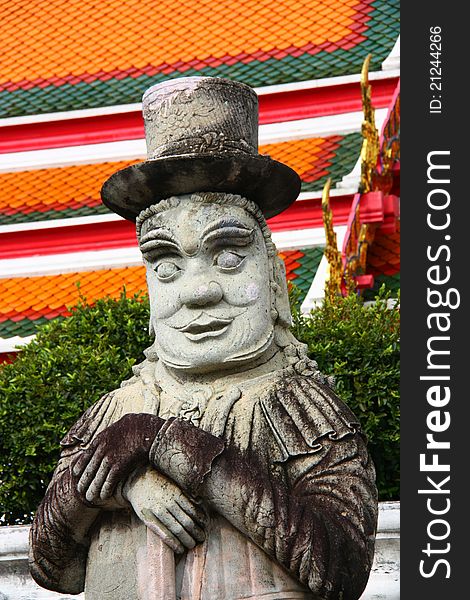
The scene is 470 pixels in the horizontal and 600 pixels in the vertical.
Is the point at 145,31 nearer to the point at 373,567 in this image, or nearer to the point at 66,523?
the point at 373,567

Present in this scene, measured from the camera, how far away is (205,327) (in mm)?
5609

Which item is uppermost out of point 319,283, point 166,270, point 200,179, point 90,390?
point 319,283

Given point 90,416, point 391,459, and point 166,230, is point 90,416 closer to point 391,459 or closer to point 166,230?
point 166,230

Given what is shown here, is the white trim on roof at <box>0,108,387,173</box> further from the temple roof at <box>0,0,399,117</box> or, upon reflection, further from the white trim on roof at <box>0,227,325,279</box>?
the white trim on roof at <box>0,227,325,279</box>

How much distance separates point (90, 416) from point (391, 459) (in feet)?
13.2

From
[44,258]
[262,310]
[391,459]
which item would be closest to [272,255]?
[262,310]

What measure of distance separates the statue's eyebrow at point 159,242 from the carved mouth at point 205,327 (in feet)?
0.92

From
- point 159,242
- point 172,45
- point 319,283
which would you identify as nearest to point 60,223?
Answer: point 319,283

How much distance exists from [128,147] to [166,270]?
934cm

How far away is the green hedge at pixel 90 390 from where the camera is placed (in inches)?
375

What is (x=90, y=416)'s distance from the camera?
581cm

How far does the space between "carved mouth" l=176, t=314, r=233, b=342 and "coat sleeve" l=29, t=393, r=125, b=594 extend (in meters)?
0.43

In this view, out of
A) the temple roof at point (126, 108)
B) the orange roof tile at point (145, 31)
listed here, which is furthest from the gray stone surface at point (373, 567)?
the orange roof tile at point (145, 31)

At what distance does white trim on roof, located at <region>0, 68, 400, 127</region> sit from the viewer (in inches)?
569
